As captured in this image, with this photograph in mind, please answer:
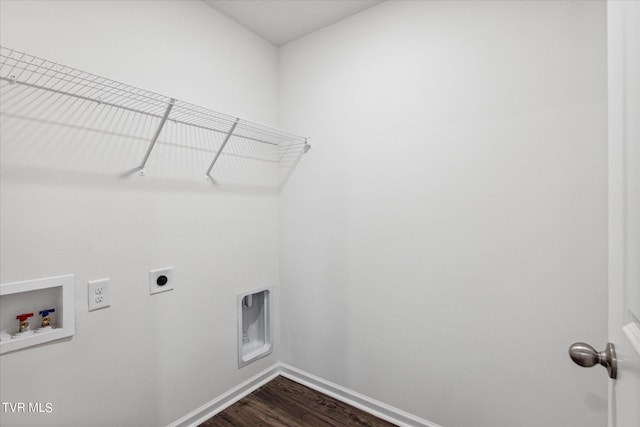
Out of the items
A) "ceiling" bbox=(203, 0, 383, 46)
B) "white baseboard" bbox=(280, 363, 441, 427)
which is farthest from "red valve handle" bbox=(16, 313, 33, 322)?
"ceiling" bbox=(203, 0, 383, 46)

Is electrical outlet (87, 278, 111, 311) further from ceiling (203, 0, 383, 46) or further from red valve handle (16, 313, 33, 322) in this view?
ceiling (203, 0, 383, 46)

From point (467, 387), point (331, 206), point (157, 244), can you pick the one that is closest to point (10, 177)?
point (157, 244)

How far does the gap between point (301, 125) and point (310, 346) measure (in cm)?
147

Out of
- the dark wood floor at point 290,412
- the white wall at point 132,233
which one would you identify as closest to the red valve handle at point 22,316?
the white wall at point 132,233

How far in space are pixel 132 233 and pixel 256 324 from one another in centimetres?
109

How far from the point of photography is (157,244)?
5.03ft

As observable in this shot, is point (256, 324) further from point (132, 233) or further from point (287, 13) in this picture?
point (287, 13)

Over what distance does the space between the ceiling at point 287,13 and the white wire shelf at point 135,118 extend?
665 millimetres

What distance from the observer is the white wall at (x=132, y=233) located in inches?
45.7

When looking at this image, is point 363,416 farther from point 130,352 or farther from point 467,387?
point 130,352

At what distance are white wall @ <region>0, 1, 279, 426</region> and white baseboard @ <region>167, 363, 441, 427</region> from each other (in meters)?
0.05

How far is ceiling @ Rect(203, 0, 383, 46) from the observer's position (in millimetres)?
1745

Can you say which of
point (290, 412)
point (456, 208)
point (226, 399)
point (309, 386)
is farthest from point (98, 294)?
point (456, 208)

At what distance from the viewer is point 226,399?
1.83 metres
